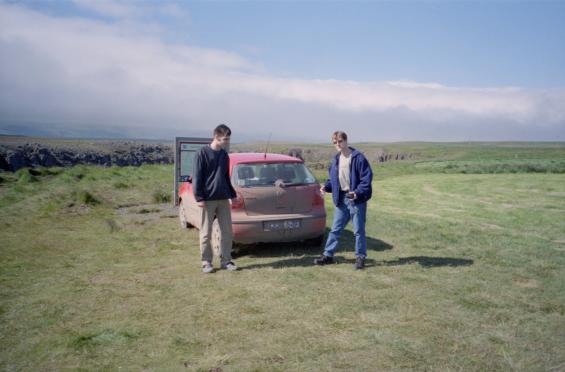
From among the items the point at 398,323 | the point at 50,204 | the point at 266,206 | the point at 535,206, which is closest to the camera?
the point at 398,323

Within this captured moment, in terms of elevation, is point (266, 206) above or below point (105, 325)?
above

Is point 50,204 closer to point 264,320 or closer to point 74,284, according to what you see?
point 74,284

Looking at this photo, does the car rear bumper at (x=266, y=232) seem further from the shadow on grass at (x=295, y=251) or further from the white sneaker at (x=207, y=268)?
the white sneaker at (x=207, y=268)

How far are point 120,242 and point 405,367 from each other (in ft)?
22.1

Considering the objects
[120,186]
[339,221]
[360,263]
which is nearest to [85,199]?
[120,186]

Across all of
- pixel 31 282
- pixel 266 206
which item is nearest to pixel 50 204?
pixel 31 282

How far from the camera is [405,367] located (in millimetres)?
3932

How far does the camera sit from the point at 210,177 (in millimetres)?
6727

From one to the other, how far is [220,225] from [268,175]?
1.35 metres

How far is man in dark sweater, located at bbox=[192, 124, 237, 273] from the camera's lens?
262 inches

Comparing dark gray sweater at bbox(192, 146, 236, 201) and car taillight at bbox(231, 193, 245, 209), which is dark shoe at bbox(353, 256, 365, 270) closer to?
car taillight at bbox(231, 193, 245, 209)

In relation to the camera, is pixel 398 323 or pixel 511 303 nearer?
pixel 398 323

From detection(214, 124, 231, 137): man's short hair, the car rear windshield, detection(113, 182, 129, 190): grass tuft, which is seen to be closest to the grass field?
the car rear windshield

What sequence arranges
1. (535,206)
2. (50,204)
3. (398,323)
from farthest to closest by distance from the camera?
(535,206)
(50,204)
(398,323)
